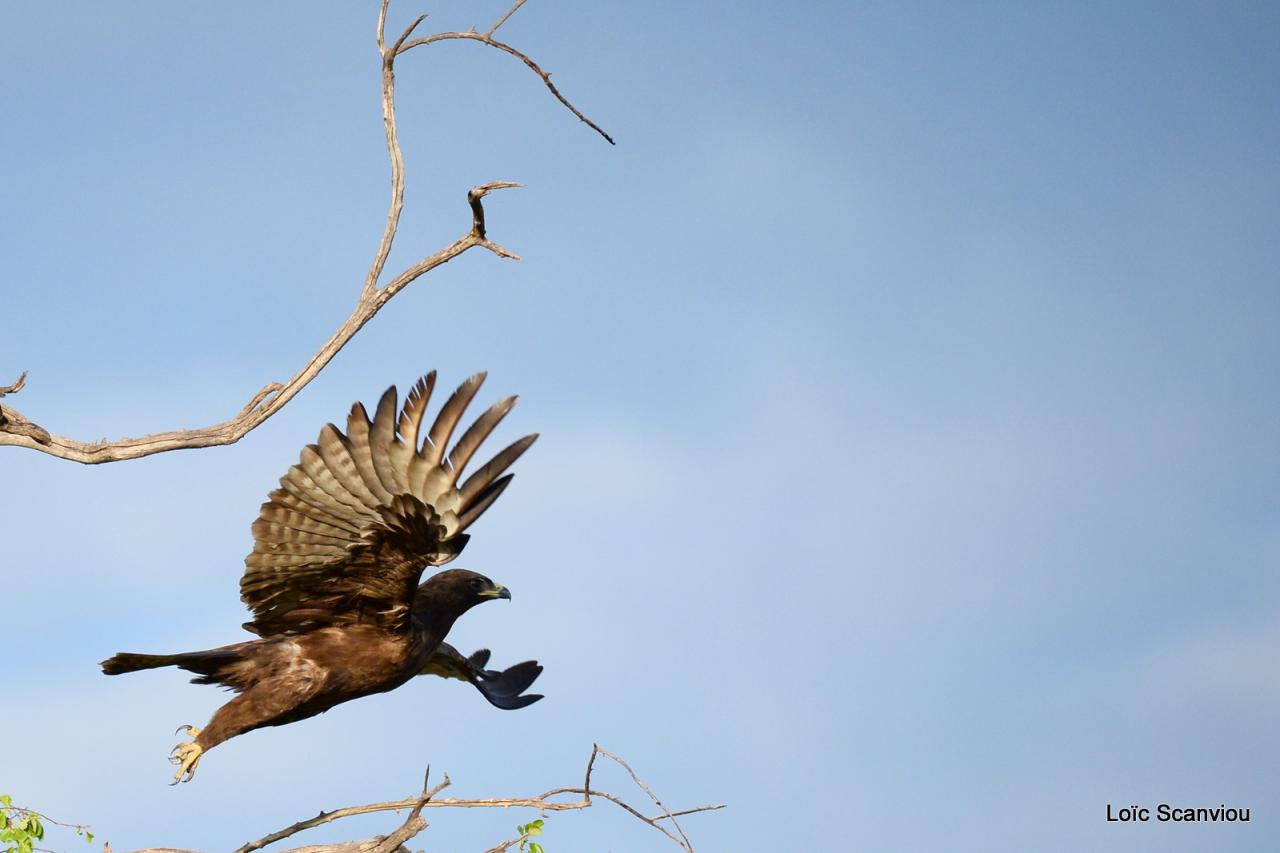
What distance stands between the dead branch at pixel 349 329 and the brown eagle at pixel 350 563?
0.31 m

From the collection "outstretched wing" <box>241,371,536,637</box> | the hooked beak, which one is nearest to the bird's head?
the hooked beak

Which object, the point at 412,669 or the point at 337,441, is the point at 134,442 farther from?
the point at 412,669

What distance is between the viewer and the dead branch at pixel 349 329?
6.04 m

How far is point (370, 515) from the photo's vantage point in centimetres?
647

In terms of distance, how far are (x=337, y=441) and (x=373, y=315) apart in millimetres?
629

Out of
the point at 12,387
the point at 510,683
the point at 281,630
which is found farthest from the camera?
the point at 510,683

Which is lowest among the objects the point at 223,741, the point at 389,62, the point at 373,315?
the point at 223,741

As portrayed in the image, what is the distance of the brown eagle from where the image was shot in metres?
6.25

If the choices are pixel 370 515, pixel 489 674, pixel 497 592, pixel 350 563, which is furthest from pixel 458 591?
pixel 489 674

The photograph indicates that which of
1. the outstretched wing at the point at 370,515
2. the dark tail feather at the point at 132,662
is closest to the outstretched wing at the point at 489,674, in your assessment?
the outstretched wing at the point at 370,515

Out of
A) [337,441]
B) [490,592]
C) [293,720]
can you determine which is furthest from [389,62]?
[293,720]

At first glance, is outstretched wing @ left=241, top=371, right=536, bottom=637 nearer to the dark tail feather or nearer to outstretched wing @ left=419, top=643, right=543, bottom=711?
the dark tail feather

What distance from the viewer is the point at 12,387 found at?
19.5 ft

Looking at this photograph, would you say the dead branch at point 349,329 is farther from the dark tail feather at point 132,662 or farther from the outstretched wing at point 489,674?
the outstretched wing at point 489,674
